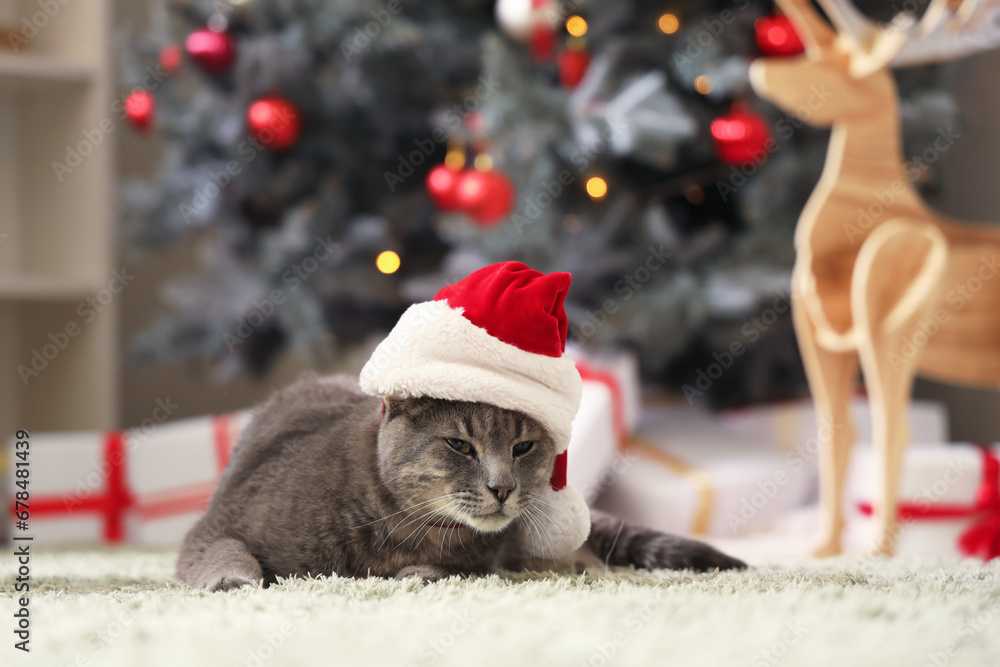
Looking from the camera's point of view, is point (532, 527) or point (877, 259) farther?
point (877, 259)

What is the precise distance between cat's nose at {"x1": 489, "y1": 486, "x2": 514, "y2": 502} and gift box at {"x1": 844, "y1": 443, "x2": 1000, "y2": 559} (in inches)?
33.1

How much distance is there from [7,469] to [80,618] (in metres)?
1.15

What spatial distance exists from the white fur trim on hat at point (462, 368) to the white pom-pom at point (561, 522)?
74 millimetres

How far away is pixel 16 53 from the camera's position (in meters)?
1.98

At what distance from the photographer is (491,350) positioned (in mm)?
673

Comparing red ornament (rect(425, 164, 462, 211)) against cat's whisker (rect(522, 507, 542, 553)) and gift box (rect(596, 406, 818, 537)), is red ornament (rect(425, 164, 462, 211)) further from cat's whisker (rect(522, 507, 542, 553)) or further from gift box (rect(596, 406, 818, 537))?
cat's whisker (rect(522, 507, 542, 553))

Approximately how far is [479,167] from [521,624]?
1276 mm

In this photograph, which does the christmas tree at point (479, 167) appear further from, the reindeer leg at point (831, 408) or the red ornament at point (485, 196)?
the reindeer leg at point (831, 408)

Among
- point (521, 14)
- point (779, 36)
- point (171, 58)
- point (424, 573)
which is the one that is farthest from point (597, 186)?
point (424, 573)

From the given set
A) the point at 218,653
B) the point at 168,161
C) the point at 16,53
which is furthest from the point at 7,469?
the point at 218,653

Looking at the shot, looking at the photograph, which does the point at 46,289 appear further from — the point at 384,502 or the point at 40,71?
the point at 384,502

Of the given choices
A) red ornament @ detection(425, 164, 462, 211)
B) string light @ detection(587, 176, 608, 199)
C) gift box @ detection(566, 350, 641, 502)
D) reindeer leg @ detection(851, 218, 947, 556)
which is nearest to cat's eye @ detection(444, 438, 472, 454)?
gift box @ detection(566, 350, 641, 502)

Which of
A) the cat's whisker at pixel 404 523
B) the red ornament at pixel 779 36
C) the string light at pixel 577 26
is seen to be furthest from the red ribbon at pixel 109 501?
the red ornament at pixel 779 36

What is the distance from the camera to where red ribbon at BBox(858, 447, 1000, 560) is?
4.31 ft
